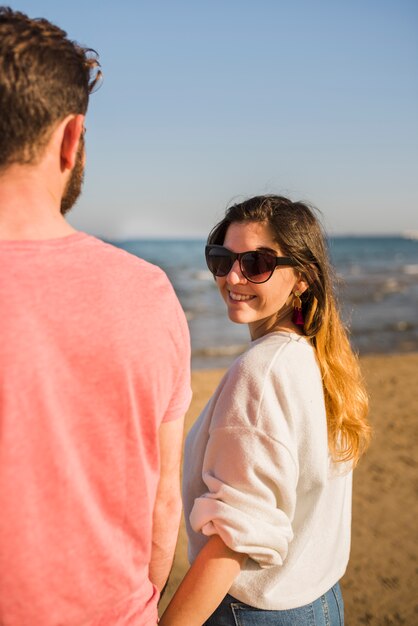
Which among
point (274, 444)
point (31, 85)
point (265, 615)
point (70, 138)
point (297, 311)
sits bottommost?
point (265, 615)

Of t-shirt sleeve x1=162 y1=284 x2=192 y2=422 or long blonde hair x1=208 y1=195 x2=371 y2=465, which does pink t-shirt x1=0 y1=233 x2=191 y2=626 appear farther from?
long blonde hair x1=208 y1=195 x2=371 y2=465

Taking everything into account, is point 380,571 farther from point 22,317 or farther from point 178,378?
point 22,317

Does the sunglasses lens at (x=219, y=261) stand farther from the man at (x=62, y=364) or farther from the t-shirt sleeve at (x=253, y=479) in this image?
the man at (x=62, y=364)

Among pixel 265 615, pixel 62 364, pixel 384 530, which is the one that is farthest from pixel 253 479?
pixel 384 530

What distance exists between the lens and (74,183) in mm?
1410

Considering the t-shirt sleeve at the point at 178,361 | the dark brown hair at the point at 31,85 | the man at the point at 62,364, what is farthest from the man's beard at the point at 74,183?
the t-shirt sleeve at the point at 178,361

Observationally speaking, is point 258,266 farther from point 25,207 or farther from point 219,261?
point 25,207

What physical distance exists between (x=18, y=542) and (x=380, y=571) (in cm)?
421

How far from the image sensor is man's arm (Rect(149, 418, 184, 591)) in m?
1.50

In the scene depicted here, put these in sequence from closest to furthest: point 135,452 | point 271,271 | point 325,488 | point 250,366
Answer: point 135,452
point 250,366
point 325,488
point 271,271

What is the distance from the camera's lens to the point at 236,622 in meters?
1.76

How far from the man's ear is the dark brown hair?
2 cm

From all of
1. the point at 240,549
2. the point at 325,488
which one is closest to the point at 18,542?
the point at 240,549

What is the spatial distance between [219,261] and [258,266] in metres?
0.19
